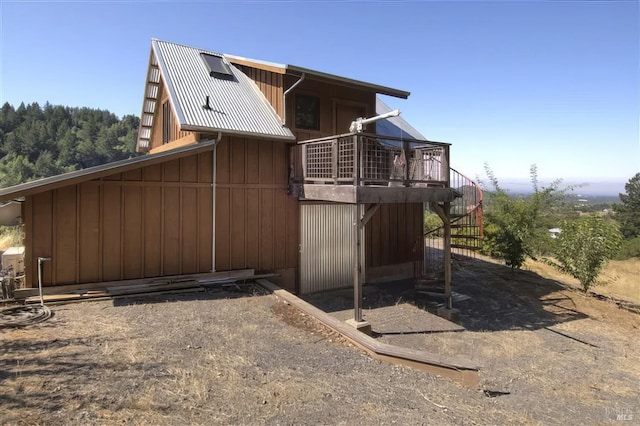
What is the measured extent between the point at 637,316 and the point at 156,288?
44.9ft

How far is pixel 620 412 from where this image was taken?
5469 millimetres

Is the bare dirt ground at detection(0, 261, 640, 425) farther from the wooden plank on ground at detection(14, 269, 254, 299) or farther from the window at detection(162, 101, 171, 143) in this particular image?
the window at detection(162, 101, 171, 143)

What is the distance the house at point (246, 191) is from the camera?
7.96 metres

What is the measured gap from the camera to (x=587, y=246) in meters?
12.4

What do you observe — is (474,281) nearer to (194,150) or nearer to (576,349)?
(576,349)

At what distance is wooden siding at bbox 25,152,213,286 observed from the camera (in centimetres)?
780

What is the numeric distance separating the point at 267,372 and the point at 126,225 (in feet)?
18.0

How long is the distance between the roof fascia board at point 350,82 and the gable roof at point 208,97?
147cm

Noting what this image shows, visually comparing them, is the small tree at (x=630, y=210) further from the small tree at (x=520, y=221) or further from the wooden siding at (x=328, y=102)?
the wooden siding at (x=328, y=102)

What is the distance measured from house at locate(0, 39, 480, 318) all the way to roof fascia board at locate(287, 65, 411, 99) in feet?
0.14

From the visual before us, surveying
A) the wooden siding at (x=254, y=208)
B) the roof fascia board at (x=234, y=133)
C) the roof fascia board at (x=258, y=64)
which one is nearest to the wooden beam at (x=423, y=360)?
the wooden siding at (x=254, y=208)

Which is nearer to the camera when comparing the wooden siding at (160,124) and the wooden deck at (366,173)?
the wooden deck at (366,173)

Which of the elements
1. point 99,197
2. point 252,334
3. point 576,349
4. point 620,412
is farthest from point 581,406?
point 99,197

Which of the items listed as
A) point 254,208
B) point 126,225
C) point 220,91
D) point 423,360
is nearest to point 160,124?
point 220,91
